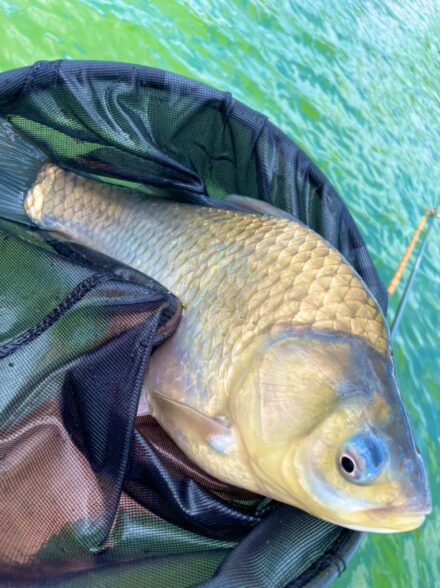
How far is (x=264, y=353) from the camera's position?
5.91 ft

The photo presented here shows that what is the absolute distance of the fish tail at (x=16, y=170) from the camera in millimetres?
2117

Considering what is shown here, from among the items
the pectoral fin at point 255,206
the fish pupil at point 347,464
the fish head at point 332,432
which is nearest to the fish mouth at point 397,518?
the fish head at point 332,432

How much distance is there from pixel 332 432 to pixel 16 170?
53.8 inches

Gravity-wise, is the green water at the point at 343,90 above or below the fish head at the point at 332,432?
below

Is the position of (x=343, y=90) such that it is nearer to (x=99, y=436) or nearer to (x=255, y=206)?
(x=255, y=206)

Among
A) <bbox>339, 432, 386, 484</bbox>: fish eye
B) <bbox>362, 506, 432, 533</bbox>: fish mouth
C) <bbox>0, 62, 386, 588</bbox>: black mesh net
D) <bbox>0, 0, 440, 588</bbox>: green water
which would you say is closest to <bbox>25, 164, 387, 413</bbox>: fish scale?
<bbox>0, 62, 386, 588</bbox>: black mesh net

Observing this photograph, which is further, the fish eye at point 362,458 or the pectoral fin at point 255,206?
the pectoral fin at point 255,206

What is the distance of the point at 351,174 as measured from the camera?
4852 mm

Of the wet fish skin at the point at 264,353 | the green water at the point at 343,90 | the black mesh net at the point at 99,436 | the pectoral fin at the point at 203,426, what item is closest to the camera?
the black mesh net at the point at 99,436

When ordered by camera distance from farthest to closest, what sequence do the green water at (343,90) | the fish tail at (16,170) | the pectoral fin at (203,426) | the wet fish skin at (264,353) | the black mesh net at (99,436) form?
the green water at (343,90), the fish tail at (16,170), the pectoral fin at (203,426), the wet fish skin at (264,353), the black mesh net at (99,436)

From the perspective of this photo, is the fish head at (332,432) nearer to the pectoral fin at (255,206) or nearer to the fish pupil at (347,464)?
the fish pupil at (347,464)

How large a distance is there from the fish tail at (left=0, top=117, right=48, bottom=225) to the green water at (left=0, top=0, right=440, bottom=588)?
1705mm

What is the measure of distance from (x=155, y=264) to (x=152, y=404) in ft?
1.52

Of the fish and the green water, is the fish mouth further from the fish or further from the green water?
the green water
